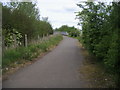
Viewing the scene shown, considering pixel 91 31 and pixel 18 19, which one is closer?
pixel 91 31

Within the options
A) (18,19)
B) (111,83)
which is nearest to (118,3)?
(111,83)

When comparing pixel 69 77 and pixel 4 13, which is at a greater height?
pixel 4 13

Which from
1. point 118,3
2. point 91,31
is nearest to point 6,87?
point 118,3

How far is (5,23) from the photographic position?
428 inches

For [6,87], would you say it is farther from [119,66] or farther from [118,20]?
[118,20]

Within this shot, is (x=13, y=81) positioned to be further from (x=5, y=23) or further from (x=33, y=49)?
(x=33, y=49)

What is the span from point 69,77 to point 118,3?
3183mm

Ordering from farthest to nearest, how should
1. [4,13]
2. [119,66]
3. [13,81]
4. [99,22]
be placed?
[4,13]
[99,22]
[13,81]
[119,66]

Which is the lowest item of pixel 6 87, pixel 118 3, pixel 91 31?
pixel 6 87

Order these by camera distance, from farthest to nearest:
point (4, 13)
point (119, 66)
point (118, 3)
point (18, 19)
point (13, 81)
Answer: point (18, 19) → point (4, 13) → point (13, 81) → point (118, 3) → point (119, 66)

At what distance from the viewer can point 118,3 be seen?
5602mm

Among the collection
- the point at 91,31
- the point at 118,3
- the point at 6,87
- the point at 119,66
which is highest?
the point at 118,3

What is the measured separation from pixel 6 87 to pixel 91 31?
5.11m

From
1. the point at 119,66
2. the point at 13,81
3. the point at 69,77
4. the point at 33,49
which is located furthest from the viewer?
the point at 33,49
